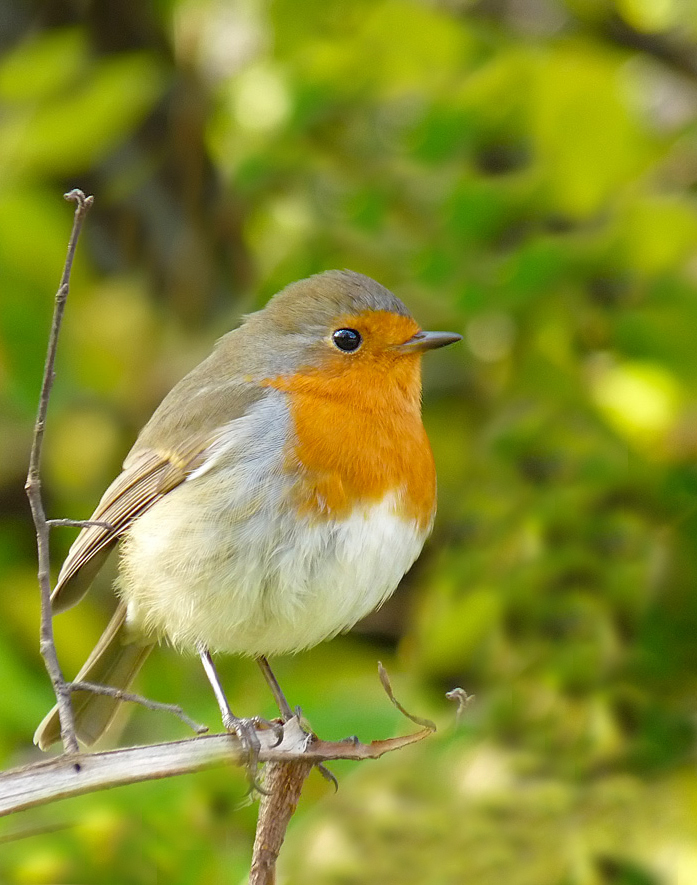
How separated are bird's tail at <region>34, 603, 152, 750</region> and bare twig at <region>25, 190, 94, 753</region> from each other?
1.23 meters

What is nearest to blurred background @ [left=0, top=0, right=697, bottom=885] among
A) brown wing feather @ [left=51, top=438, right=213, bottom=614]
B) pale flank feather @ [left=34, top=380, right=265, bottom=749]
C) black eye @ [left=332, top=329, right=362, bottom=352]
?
pale flank feather @ [left=34, top=380, right=265, bottom=749]

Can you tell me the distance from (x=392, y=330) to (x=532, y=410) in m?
0.83

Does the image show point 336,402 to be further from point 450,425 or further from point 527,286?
point 450,425

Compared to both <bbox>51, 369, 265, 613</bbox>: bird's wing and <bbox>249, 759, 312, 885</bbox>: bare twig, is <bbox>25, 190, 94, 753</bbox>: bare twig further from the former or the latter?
<bbox>51, 369, 265, 613</bbox>: bird's wing

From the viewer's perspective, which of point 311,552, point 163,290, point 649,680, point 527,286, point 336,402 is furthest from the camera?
point 163,290

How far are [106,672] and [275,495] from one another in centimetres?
101

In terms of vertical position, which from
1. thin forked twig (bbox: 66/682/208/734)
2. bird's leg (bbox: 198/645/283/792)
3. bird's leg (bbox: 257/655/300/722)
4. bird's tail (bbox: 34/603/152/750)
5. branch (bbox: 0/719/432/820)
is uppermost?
thin forked twig (bbox: 66/682/208/734)

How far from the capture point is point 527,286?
146 inches

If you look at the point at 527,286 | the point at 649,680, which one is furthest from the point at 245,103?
the point at 649,680

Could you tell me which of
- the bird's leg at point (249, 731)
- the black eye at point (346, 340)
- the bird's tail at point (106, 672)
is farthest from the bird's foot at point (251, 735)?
the black eye at point (346, 340)

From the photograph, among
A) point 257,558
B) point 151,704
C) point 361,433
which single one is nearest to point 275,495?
point 257,558

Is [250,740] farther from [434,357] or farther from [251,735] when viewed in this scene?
[434,357]

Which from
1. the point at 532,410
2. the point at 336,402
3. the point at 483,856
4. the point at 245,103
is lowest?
the point at 483,856

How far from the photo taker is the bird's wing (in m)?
3.00
